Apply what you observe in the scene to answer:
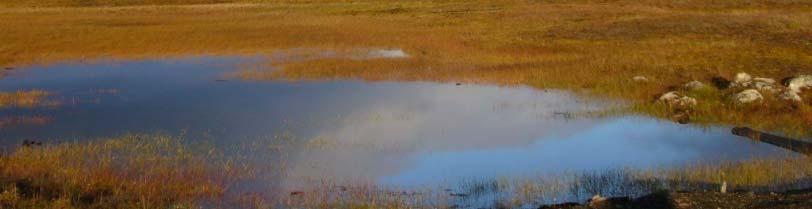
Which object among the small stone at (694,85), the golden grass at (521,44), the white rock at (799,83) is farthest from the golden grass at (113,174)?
the white rock at (799,83)

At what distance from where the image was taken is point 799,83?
62.3ft

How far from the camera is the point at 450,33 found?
40.8m

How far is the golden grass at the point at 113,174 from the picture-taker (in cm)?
991

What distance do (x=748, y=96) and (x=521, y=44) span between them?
1649cm

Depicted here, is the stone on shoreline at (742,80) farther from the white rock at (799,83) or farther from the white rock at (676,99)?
the white rock at (676,99)

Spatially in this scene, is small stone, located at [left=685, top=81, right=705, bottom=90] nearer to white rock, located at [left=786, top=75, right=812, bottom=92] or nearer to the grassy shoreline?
white rock, located at [left=786, top=75, right=812, bottom=92]

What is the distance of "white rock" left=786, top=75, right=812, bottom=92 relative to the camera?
1875 centimetres

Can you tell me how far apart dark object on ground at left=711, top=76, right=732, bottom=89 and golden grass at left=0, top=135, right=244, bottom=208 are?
12.9 metres

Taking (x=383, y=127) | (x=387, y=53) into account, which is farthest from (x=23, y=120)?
(x=387, y=53)

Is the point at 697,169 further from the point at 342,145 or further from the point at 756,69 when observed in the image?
the point at 756,69

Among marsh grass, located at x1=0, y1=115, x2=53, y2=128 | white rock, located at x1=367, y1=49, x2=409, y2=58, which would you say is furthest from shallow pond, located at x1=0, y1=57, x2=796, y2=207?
white rock, located at x1=367, y1=49, x2=409, y2=58

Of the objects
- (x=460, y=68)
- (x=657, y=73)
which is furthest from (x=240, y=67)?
(x=657, y=73)

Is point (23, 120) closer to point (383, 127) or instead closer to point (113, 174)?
point (113, 174)

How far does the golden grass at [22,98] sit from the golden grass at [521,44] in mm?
6731
